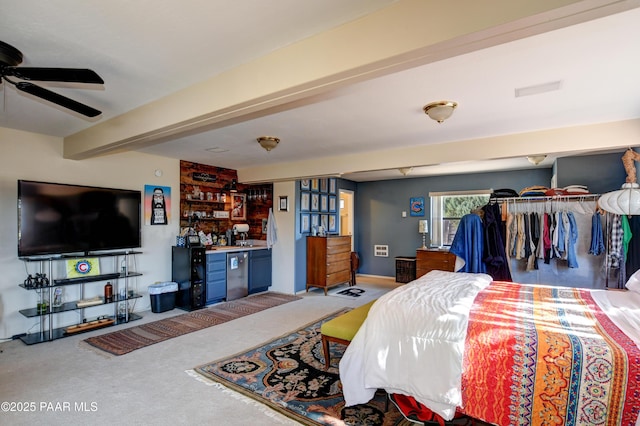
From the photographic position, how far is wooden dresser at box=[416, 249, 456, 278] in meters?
5.79

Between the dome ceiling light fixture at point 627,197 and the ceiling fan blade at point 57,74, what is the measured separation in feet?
15.3

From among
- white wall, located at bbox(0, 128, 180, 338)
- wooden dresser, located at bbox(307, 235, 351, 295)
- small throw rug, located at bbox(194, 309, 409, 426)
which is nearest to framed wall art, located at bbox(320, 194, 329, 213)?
wooden dresser, located at bbox(307, 235, 351, 295)

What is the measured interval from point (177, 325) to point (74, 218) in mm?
1863

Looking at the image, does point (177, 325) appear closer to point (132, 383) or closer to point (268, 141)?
point (132, 383)

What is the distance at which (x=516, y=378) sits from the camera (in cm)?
178

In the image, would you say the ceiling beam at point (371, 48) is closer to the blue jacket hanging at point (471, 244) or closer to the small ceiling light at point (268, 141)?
the small ceiling light at point (268, 141)

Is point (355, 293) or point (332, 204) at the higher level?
point (332, 204)

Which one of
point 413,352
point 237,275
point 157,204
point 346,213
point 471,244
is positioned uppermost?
point 157,204

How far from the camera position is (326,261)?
20.2 ft

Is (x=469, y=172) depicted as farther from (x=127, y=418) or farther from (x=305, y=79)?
(x=127, y=418)

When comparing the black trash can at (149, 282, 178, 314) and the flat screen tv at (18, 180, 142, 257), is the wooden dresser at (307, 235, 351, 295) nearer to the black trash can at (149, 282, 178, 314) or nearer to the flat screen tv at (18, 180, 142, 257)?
the black trash can at (149, 282, 178, 314)

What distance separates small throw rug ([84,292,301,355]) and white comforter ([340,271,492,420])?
2.57 metres

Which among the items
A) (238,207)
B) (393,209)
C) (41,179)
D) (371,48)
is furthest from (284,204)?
(371,48)

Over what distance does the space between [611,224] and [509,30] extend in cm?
359
